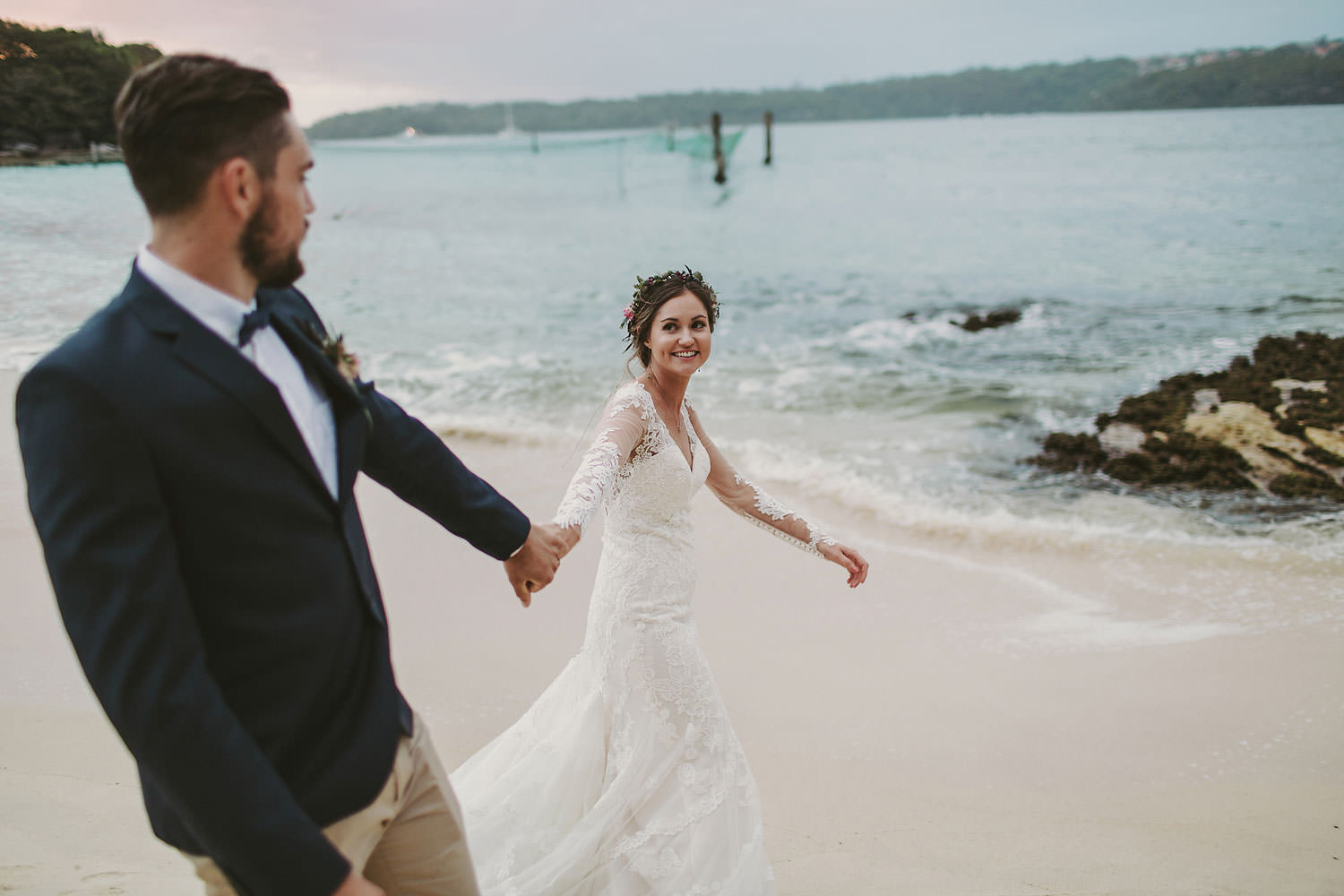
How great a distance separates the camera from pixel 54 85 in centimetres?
1168

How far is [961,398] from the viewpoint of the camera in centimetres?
1256

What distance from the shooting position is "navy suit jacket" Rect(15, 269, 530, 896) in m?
1.29

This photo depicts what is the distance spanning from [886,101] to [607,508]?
6354 inches

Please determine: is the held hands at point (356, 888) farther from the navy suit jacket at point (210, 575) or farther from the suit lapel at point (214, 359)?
the suit lapel at point (214, 359)

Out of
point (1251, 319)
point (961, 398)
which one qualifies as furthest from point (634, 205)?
point (961, 398)

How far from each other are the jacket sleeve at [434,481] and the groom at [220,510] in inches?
8.5

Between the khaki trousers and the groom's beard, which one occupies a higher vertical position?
the groom's beard

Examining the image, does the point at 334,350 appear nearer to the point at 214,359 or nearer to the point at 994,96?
the point at 214,359

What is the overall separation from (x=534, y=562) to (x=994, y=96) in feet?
546

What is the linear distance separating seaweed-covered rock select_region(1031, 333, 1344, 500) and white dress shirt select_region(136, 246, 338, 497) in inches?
343

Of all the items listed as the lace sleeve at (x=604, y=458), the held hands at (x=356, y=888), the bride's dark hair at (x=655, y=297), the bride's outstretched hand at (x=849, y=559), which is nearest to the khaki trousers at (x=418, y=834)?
the held hands at (x=356, y=888)

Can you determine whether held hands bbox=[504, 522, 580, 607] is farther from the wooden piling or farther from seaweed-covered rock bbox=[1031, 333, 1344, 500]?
the wooden piling

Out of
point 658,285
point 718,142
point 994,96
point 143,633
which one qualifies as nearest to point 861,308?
point 658,285

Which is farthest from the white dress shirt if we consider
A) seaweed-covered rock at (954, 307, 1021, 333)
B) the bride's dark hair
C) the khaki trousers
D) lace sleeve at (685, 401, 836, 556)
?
seaweed-covered rock at (954, 307, 1021, 333)
